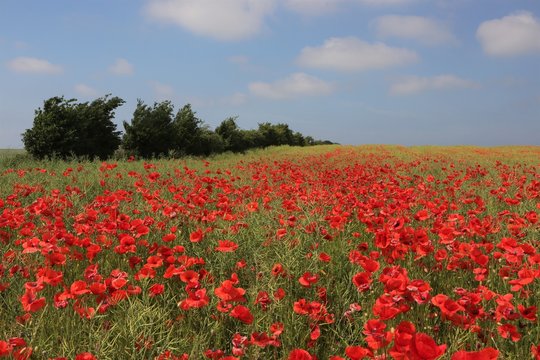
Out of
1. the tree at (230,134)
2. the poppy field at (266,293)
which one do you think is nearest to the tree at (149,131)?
the tree at (230,134)

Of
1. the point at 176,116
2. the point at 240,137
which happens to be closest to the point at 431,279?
the point at 176,116

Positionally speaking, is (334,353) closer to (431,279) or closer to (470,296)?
(470,296)

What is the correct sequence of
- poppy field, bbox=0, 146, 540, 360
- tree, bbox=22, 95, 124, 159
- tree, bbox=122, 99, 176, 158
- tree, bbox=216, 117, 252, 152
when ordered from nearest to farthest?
1. poppy field, bbox=0, 146, 540, 360
2. tree, bbox=22, 95, 124, 159
3. tree, bbox=122, 99, 176, 158
4. tree, bbox=216, 117, 252, 152

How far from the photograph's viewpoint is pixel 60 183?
776cm

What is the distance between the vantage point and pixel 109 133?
61.5 feet

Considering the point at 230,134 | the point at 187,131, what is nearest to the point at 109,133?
the point at 187,131

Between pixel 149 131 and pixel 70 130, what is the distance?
350 centimetres

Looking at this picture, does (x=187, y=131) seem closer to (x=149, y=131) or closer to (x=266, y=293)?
(x=149, y=131)

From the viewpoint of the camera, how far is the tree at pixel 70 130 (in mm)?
16109

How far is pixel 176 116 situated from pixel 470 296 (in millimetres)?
20613

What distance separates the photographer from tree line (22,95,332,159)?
16.2m

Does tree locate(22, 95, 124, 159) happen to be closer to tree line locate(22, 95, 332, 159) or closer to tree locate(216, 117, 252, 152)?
tree line locate(22, 95, 332, 159)

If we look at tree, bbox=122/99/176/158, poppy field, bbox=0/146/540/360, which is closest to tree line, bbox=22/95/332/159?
tree, bbox=122/99/176/158

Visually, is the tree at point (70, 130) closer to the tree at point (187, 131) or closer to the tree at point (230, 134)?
the tree at point (187, 131)
